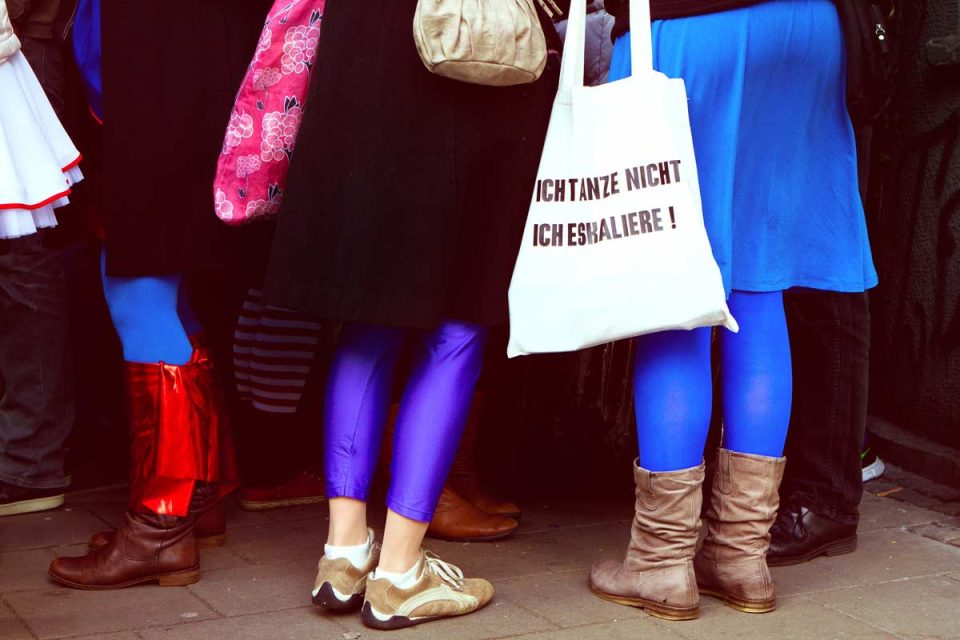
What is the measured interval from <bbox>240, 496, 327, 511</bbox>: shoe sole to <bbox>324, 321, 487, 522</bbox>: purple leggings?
101 centimetres

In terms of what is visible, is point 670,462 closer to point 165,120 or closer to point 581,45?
point 581,45

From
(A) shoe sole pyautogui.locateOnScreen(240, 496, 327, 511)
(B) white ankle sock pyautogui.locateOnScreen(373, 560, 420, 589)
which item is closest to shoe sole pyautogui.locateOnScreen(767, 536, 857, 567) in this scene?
(B) white ankle sock pyautogui.locateOnScreen(373, 560, 420, 589)

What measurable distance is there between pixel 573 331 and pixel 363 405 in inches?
20.8

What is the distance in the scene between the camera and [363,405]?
2998 millimetres

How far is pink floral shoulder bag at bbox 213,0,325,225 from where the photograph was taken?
2.92 m

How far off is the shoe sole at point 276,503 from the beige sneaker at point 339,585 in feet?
3.09

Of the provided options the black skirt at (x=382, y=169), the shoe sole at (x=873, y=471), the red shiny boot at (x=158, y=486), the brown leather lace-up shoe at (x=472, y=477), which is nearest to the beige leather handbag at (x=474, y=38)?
the black skirt at (x=382, y=169)

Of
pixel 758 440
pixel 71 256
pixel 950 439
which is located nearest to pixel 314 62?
pixel 758 440

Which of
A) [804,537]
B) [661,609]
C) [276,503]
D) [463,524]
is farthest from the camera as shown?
[276,503]

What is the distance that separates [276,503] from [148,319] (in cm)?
99

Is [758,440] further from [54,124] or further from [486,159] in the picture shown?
[54,124]

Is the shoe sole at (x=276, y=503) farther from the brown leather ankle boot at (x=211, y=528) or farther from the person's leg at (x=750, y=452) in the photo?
the person's leg at (x=750, y=452)

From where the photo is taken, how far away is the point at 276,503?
398 centimetres

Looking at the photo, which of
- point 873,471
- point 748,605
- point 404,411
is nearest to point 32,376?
point 404,411
